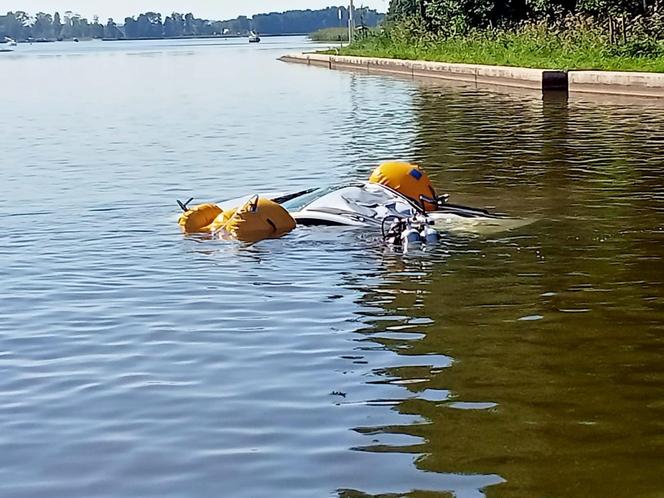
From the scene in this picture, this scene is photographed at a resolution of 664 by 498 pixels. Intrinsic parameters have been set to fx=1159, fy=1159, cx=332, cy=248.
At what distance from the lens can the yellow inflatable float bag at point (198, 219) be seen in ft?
46.7


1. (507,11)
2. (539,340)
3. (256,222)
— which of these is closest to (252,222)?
(256,222)

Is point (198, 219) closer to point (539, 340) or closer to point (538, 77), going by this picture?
point (539, 340)

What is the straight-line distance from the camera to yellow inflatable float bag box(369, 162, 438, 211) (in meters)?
14.3

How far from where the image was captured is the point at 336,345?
8.83 meters

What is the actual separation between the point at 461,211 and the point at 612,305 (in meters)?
4.41

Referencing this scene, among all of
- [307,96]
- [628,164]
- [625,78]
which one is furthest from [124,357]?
[307,96]

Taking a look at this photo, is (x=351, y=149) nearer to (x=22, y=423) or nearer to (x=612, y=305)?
(x=612, y=305)

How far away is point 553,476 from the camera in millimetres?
6102

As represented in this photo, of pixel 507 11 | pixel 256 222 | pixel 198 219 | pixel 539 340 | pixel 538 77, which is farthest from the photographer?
pixel 507 11

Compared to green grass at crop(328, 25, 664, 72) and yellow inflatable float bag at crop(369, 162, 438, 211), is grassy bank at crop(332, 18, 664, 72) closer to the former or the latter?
green grass at crop(328, 25, 664, 72)

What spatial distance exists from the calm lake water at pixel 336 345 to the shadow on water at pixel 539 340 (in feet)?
0.08

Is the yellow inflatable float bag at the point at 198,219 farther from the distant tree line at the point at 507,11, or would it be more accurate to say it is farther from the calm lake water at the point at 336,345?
the distant tree line at the point at 507,11

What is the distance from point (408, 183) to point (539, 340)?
5.85 meters

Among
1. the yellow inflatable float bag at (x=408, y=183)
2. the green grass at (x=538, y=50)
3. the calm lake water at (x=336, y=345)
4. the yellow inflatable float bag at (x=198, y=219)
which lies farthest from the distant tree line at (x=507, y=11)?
the yellow inflatable float bag at (x=198, y=219)
